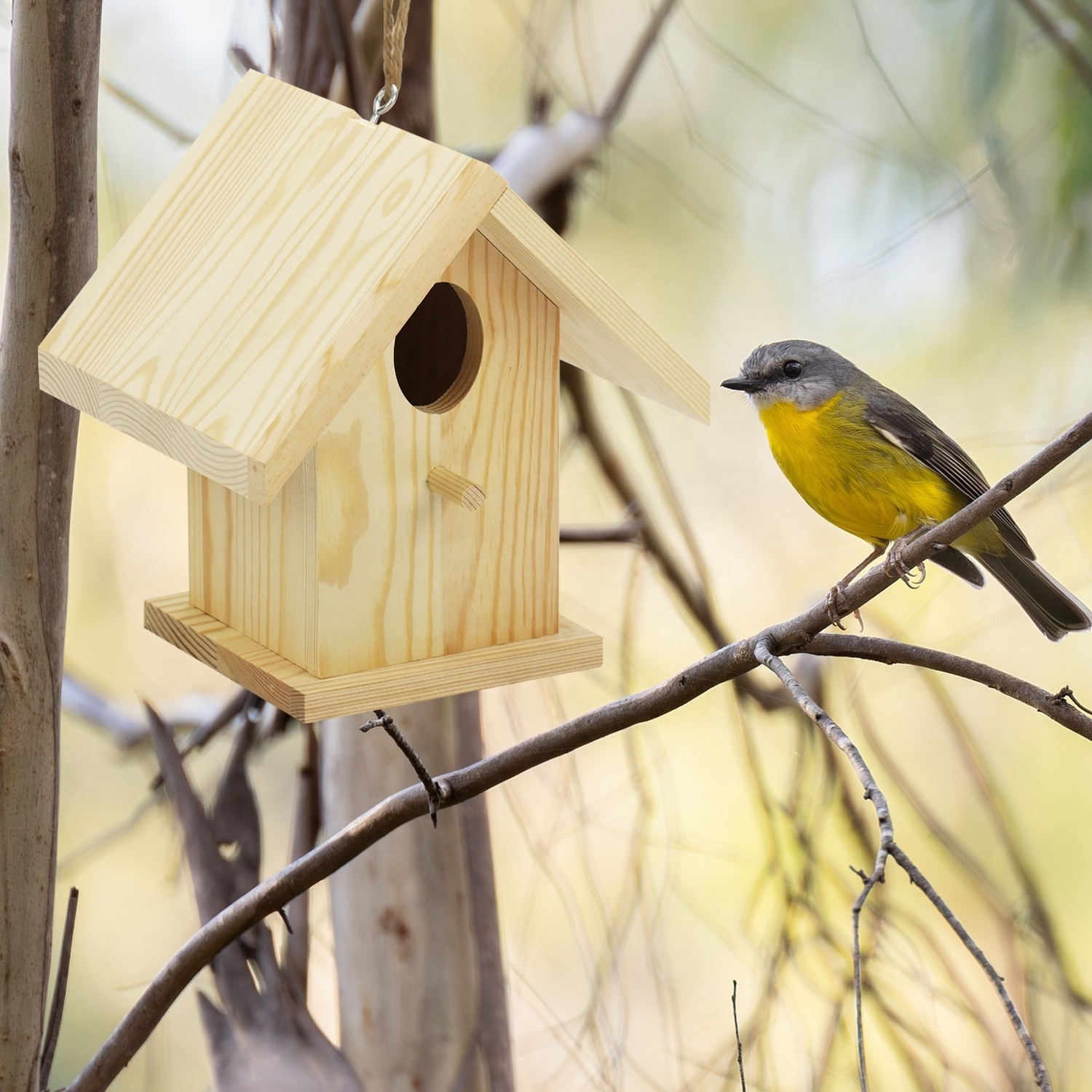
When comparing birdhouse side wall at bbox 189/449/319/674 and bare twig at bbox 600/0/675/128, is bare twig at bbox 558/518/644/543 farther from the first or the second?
birdhouse side wall at bbox 189/449/319/674

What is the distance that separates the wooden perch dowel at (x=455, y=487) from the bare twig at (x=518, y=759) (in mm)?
226

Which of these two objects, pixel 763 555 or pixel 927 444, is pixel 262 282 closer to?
pixel 927 444

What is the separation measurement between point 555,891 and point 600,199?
134 centimetres

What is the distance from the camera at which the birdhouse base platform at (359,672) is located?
114 centimetres

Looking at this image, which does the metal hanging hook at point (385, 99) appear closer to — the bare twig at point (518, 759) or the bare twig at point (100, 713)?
the bare twig at point (518, 759)

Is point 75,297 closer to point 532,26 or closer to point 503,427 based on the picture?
point 503,427

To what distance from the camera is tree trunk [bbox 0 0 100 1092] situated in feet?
4.15

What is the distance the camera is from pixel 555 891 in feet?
8.14

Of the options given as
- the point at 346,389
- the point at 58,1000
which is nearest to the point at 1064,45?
the point at 346,389

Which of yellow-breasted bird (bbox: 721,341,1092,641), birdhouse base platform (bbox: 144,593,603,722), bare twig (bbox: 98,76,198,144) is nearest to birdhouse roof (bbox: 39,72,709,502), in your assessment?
birdhouse base platform (bbox: 144,593,603,722)

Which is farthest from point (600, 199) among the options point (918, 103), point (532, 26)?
point (918, 103)

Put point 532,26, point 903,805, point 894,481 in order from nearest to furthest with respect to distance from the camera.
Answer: point 894,481
point 532,26
point 903,805

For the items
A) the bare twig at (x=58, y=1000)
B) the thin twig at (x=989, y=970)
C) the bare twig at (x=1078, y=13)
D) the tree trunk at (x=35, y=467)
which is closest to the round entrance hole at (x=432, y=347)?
the tree trunk at (x=35, y=467)

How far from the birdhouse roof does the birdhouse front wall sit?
0.07m
